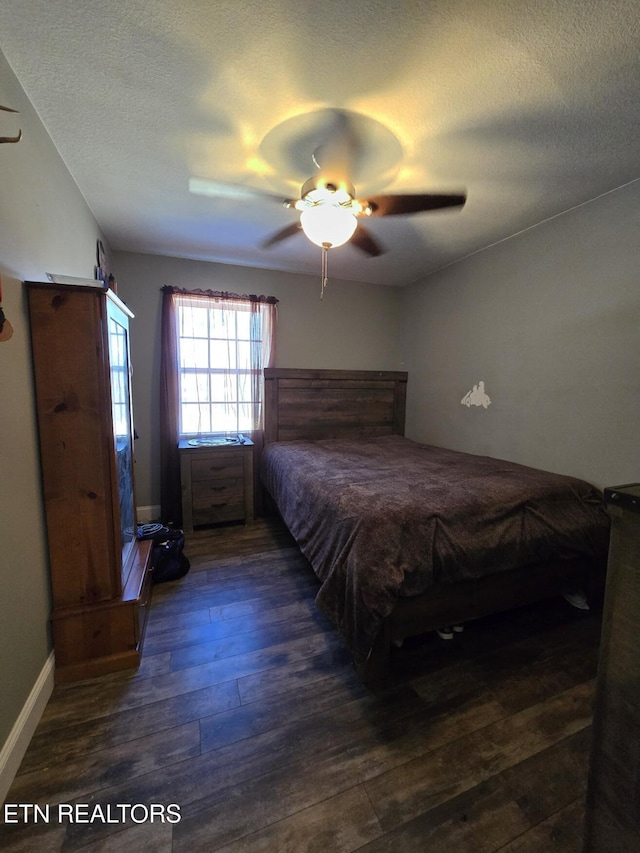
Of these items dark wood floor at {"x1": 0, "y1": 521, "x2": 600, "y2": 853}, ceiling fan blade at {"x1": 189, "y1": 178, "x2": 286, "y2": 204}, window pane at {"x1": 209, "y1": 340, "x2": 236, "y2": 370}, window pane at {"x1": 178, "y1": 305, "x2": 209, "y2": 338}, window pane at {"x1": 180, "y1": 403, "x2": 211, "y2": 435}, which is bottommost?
dark wood floor at {"x1": 0, "y1": 521, "x2": 600, "y2": 853}

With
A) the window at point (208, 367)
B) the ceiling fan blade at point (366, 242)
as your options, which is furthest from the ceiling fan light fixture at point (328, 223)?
the window at point (208, 367)

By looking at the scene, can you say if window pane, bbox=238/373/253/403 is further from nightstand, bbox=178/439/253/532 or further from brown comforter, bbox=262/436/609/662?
brown comforter, bbox=262/436/609/662

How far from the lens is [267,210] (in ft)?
7.45

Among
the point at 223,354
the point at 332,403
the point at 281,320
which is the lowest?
the point at 332,403

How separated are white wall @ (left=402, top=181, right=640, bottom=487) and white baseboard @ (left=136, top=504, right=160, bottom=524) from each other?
303 cm

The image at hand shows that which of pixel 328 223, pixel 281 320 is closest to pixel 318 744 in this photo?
pixel 328 223

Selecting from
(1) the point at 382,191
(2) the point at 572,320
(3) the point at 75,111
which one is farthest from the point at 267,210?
(2) the point at 572,320

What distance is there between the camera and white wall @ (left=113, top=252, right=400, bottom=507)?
10.2ft

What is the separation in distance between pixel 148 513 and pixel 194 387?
1336 millimetres

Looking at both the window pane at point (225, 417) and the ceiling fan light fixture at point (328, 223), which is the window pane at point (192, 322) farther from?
the ceiling fan light fixture at point (328, 223)

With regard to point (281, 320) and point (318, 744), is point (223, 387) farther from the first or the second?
point (318, 744)

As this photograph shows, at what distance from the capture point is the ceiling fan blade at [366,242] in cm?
255

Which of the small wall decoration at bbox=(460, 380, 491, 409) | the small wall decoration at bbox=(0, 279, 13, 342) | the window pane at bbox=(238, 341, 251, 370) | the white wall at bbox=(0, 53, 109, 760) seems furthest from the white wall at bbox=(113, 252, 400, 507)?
the small wall decoration at bbox=(0, 279, 13, 342)

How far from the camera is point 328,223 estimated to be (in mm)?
1642
